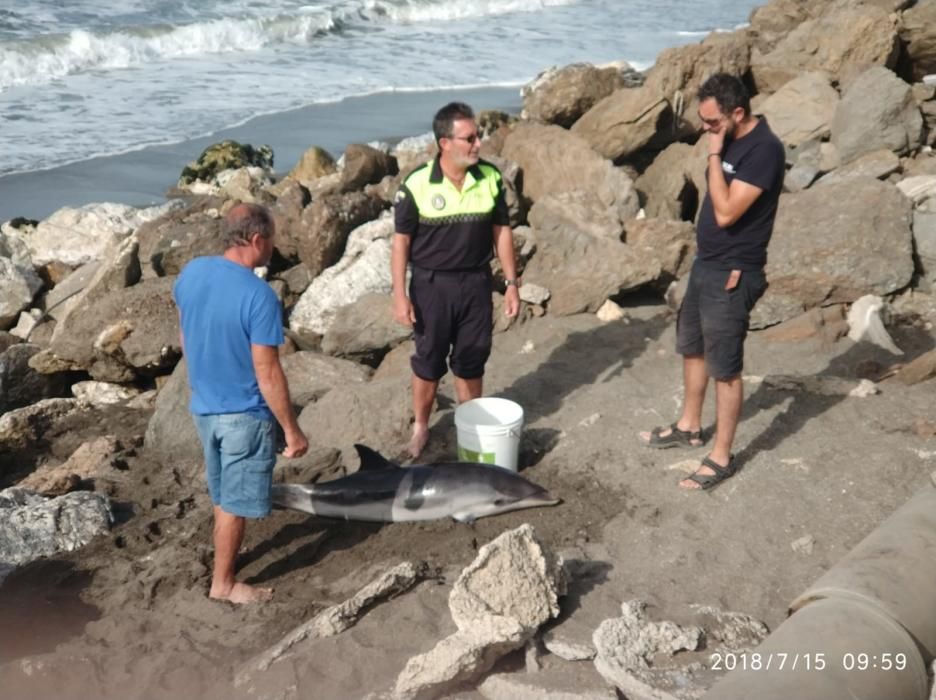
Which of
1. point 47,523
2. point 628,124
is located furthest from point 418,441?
point 628,124

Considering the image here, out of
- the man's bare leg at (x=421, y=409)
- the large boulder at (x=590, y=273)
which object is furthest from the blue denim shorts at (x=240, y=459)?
the large boulder at (x=590, y=273)

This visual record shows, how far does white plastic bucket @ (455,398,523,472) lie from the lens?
6.05m

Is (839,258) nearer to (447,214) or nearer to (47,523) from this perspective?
(447,214)

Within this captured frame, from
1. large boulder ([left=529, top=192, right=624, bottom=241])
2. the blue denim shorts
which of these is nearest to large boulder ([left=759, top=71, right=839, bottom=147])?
large boulder ([left=529, top=192, right=624, bottom=241])

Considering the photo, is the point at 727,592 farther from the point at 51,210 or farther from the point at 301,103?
the point at 301,103

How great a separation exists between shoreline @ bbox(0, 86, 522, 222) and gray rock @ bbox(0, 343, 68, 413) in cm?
449

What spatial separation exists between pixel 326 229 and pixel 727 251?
472 centimetres

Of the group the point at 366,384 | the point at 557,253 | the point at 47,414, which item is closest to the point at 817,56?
the point at 557,253

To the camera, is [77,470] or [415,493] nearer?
[415,493]

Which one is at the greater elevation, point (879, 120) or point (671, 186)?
point (879, 120)

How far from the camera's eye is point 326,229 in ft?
30.7

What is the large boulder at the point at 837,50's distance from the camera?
11.4 metres

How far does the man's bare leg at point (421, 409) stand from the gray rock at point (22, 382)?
4.09 meters

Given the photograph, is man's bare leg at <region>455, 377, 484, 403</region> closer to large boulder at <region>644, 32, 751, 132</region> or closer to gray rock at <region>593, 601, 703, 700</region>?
gray rock at <region>593, 601, 703, 700</region>
